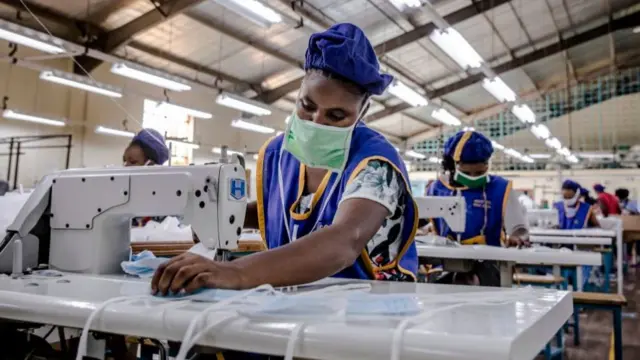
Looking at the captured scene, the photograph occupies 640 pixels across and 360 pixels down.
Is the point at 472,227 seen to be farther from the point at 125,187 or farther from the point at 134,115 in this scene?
the point at 134,115

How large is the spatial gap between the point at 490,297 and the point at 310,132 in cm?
59

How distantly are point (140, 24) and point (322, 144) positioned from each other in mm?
8180

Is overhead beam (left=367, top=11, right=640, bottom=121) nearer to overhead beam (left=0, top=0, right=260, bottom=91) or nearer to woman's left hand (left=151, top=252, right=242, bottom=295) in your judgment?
overhead beam (left=0, top=0, right=260, bottom=91)

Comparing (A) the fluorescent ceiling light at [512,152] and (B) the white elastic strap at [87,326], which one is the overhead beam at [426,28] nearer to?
(A) the fluorescent ceiling light at [512,152]

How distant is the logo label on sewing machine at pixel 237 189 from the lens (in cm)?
139

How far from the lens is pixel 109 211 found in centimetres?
145

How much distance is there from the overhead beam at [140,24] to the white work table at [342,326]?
7371mm

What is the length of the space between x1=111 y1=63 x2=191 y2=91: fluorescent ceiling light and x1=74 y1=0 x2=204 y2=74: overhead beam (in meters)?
1.26

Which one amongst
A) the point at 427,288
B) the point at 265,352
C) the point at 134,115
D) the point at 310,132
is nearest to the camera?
the point at 265,352

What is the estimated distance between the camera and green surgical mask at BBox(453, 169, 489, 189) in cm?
310

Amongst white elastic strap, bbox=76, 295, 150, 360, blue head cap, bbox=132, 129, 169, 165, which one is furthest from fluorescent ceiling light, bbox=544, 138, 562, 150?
white elastic strap, bbox=76, 295, 150, 360

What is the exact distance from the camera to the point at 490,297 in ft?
3.13

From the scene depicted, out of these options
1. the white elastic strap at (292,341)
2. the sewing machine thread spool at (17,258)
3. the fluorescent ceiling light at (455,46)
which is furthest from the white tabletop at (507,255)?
the fluorescent ceiling light at (455,46)

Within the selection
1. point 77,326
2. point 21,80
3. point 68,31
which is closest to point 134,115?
point 68,31
